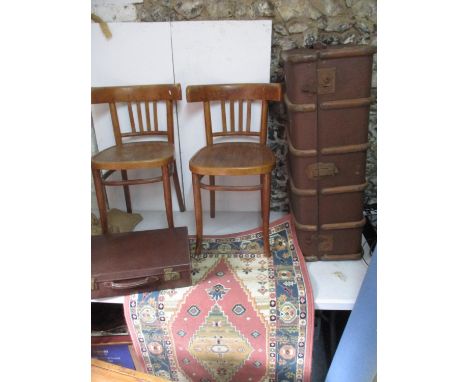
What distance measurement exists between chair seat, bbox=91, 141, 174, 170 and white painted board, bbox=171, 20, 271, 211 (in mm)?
317

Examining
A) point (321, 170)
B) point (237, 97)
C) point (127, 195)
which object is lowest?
point (127, 195)

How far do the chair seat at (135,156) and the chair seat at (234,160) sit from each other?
6.3 inches

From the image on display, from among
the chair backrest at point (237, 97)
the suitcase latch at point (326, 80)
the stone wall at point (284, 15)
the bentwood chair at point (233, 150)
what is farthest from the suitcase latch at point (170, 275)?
the stone wall at point (284, 15)

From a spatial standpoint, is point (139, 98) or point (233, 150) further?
point (139, 98)

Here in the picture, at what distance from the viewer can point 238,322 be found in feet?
5.20

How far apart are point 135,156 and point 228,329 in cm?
89

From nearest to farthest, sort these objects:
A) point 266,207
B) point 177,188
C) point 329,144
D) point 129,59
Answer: point 329,144 < point 266,207 < point 129,59 < point 177,188

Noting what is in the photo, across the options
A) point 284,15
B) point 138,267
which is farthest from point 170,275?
point 284,15

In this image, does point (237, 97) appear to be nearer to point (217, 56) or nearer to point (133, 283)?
point (217, 56)

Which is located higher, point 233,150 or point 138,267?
point 233,150

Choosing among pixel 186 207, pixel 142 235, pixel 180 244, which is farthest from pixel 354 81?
pixel 186 207

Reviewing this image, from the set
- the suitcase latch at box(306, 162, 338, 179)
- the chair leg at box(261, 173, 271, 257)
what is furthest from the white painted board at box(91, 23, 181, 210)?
the suitcase latch at box(306, 162, 338, 179)

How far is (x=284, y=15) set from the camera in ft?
6.92

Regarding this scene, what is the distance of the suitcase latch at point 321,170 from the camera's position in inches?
67.2
